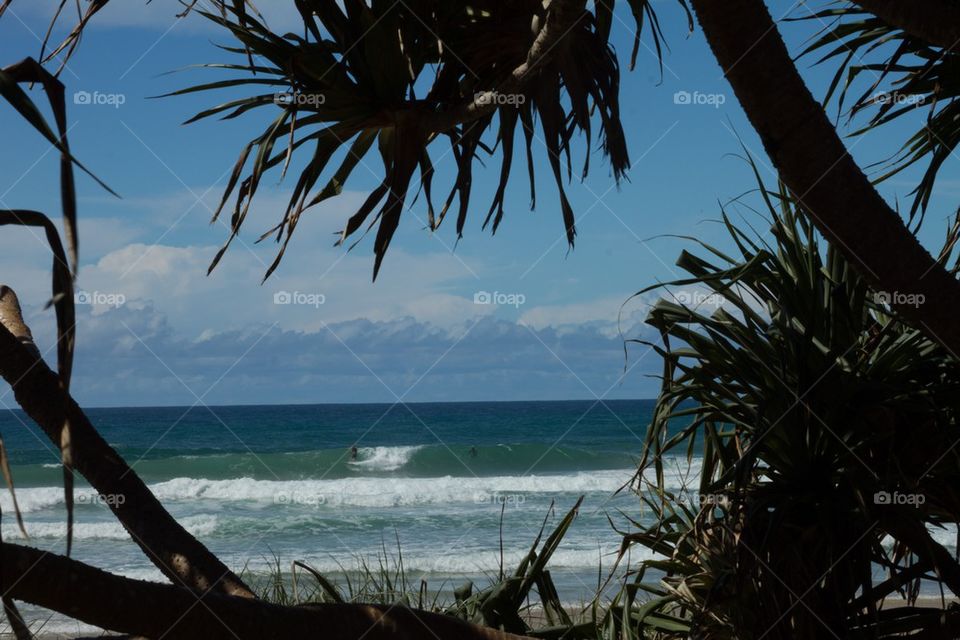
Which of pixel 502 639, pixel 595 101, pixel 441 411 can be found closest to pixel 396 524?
pixel 595 101

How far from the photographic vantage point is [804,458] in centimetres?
243

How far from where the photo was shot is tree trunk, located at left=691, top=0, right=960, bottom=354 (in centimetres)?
145

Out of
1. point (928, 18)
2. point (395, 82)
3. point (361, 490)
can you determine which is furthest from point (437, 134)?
point (361, 490)

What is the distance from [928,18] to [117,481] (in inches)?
63.7

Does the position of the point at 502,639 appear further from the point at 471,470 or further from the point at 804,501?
the point at 471,470

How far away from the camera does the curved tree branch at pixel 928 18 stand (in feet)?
5.55

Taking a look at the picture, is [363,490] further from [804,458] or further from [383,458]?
[804,458]

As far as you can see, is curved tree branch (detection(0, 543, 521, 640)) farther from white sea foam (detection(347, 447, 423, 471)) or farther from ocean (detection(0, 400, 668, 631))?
white sea foam (detection(347, 447, 423, 471))

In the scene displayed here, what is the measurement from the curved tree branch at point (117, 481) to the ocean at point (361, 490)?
5.82ft

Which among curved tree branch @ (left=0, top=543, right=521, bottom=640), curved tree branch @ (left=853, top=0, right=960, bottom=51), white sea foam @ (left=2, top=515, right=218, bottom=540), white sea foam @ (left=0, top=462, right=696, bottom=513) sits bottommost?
white sea foam @ (left=2, top=515, right=218, bottom=540)

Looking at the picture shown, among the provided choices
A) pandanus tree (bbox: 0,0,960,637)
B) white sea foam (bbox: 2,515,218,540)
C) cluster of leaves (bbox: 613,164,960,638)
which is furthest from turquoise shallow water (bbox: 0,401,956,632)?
pandanus tree (bbox: 0,0,960,637)

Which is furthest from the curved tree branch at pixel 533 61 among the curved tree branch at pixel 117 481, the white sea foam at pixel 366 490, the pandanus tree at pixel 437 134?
the white sea foam at pixel 366 490

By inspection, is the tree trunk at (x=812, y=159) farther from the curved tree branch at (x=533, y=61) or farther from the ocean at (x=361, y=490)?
the ocean at (x=361, y=490)

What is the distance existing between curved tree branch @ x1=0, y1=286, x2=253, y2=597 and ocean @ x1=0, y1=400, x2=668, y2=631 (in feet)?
5.82
